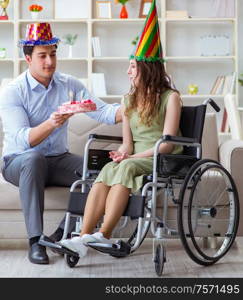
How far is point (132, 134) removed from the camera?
3.26 metres

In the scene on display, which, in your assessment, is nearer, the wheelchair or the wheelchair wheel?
the wheelchair

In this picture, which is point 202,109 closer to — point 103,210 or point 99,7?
point 103,210

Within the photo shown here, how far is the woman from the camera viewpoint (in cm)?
287

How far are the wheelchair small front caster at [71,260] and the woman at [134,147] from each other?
0.14 meters

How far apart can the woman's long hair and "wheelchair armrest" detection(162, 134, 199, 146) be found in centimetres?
23

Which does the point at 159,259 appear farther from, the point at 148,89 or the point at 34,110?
the point at 34,110

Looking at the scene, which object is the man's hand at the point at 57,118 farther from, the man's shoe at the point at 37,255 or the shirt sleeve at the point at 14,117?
the man's shoe at the point at 37,255

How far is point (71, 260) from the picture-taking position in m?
3.00

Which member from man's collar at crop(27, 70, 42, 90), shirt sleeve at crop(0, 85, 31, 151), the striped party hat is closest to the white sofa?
shirt sleeve at crop(0, 85, 31, 151)

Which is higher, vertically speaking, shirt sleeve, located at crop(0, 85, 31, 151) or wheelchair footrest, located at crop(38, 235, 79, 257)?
shirt sleeve, located at crop(0, 85, 31, 151)

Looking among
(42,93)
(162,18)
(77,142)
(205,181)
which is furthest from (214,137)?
(162,18)

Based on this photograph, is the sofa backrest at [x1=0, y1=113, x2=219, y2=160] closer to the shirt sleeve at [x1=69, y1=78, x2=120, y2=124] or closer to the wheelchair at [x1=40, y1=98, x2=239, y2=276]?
the shirt sleeve at [x1=69, y1=78, x2=120, y2=124]

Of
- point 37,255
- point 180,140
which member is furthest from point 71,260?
point 180,140

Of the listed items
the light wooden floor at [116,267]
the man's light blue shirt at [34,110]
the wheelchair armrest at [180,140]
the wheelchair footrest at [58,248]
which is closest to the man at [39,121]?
the man's light blue shirt at [34,110]
